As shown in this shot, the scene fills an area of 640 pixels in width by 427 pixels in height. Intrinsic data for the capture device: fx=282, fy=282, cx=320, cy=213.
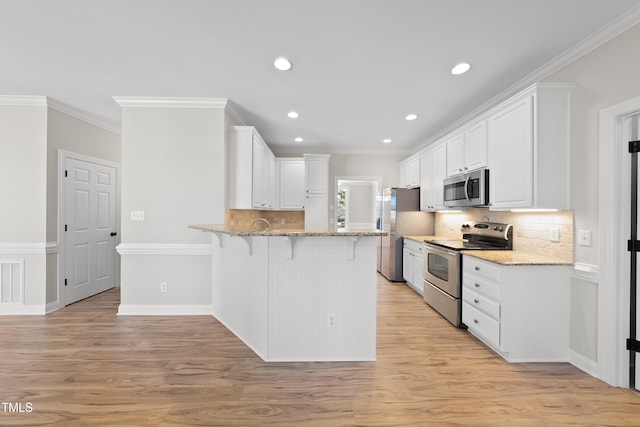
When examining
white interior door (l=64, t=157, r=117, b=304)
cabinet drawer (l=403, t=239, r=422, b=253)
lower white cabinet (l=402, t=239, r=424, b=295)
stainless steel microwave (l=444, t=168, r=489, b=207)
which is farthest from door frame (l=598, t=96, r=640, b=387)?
white interior door (l=64, t=157, r=117, b=304)

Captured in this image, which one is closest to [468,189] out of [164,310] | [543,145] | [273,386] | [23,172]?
[543,145]

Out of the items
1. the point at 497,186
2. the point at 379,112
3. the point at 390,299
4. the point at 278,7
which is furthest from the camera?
the point at 390,299

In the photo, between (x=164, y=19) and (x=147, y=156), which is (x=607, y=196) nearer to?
(x=164, y=19)

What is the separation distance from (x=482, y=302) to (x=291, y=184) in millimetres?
4031

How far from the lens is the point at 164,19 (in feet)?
6.54

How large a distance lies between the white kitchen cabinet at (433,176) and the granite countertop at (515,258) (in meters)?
1.29

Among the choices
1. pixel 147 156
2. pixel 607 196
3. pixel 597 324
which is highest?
pixel 147 156

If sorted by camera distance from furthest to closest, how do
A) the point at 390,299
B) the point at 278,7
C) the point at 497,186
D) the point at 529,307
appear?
1. the point at 390,299
2. the point at 497,186
3. the point at 529,307
4. the point at 278,7

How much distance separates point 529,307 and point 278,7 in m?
3.02

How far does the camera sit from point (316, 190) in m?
5.69

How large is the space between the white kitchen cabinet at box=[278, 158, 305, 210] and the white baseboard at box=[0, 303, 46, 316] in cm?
375

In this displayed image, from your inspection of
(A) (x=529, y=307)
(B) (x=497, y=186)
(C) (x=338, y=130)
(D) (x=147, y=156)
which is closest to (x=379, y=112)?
(C) (x=338, y=130)

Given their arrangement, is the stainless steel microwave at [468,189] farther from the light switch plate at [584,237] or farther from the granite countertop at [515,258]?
the light switch plate at [584,237]

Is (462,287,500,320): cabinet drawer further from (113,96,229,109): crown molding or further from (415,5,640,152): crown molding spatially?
(113,96,229,109): crown molding
